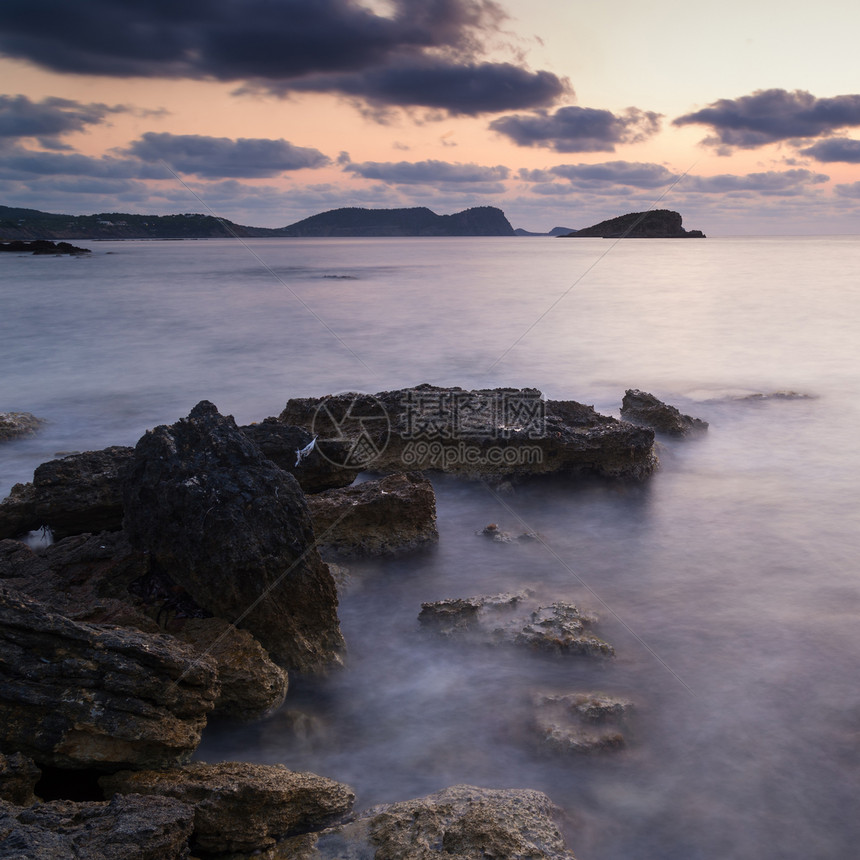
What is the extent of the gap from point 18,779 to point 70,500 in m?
3.32

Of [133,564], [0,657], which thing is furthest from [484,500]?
[0,657]

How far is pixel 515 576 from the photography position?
6.42 meters

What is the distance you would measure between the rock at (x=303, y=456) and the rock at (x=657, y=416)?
5.08 metres

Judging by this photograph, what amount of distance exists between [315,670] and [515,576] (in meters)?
2.18

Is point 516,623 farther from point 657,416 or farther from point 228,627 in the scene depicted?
point 657,416

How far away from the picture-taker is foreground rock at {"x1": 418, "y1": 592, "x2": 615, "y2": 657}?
5148mm

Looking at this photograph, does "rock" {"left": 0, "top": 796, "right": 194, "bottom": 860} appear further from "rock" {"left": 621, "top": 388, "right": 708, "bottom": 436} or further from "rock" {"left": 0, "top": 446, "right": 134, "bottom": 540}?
"rock" {"left": 621, "top": 388, "right": 708, "bottom": 436}

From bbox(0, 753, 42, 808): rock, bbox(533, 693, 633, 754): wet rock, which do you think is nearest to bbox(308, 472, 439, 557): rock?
bbox(533, 693, 633, 754): wet rock

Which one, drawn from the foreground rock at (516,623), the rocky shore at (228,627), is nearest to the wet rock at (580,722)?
the rocky shore at (228,627)

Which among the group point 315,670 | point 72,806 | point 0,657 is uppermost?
point 0,657

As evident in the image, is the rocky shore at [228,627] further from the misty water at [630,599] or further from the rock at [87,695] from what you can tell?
the misty water at [630,599]

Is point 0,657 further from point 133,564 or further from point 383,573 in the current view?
point 383,573

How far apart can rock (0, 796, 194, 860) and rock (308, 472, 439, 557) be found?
351 centimetres

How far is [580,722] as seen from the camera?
173 inches
